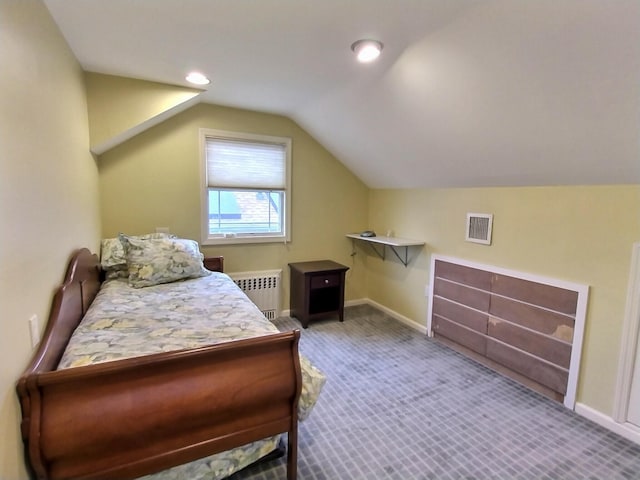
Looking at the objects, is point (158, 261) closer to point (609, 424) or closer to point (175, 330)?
point (175, 330)

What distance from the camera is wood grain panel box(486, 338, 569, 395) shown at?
2.32m

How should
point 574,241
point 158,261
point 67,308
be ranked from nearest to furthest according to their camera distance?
1. point 67,308
2. point 574,241
3. point 158,261

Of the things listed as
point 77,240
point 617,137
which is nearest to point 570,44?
point 617,137

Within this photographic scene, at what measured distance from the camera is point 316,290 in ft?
12.7

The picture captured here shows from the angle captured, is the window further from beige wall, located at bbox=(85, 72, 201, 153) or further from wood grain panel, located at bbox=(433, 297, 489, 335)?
wood grain panel, located at bbox=(433, 297, 489, 335)

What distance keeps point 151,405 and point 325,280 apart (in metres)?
2.50

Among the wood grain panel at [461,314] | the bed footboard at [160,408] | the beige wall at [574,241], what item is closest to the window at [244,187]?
the beige wall at [574,241]

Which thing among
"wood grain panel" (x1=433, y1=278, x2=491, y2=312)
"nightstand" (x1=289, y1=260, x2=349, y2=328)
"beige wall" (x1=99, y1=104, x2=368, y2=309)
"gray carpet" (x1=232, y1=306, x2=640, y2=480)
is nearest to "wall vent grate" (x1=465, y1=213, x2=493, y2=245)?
"wood grain panel" (x1=433, y1=278, x2=491, y2=312)

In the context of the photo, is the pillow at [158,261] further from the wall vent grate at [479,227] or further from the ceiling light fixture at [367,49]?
the wall vent grate at [479,227]

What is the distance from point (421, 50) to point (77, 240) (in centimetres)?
245

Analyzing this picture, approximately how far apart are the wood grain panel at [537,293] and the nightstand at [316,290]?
1599mm

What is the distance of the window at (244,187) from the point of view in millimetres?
3391

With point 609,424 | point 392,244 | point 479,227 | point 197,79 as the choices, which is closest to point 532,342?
point 609,424

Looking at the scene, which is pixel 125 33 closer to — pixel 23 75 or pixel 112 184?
pixel 23 75
